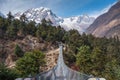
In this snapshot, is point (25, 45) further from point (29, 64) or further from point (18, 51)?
point (29, 64)

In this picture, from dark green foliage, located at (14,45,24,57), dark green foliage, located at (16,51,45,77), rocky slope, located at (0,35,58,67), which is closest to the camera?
dark green foliage, located at (16,51,45,77)

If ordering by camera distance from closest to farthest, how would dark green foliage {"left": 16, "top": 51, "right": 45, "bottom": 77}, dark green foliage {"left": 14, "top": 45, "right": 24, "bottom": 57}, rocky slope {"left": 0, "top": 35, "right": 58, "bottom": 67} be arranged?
1. dark green foliage {"left": 16, "top": 51, "right": 45, "bottom": 77}
2. dark green foliage {"left": 14, "top": 45, "right": 24, "bottom": 57}
3. rocky slope {"left": 0, "top": 35, "right": 58, "bottom": 67}

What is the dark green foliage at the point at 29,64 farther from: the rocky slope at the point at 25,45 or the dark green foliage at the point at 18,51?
the rocky slope at the point at 25,45

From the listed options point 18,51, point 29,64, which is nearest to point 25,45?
point 18,51

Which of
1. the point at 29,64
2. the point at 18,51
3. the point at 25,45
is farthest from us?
the point at 25,45

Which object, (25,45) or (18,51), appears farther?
(25,45)

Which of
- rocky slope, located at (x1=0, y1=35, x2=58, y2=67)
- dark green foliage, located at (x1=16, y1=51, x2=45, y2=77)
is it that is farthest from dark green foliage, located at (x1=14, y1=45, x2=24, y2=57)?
dark green foliage, located at (x1=16, y1=51, x2=45, y2=77)

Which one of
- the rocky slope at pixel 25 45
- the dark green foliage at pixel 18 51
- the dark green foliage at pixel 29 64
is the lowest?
the dark green foliage at pixel 29 64

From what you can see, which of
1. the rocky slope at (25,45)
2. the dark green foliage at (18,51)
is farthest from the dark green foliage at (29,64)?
the rocky slope at (25,45)

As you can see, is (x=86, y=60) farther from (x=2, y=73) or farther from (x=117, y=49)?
(x=117, y=49)

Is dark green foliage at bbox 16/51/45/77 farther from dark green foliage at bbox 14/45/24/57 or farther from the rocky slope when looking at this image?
the rocky slope

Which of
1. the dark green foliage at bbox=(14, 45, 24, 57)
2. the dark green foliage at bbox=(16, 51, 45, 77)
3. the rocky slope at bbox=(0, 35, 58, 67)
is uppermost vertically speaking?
the rocky slope at bbox=(0, 35, 58, 67)
